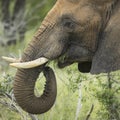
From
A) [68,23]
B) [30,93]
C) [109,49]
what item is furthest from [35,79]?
[109,49]

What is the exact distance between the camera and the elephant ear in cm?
556

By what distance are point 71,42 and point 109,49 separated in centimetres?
33

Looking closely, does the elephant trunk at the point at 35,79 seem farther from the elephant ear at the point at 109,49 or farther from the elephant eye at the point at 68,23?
the elephant ear at the point at 109,49

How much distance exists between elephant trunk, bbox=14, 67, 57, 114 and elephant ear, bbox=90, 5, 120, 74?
40cm

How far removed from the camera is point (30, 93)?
217 inches

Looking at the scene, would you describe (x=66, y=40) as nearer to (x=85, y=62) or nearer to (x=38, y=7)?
(x=85, y=62)

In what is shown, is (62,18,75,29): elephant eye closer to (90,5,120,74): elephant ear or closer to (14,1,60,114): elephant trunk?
(14,1,60,114): elephant trunk

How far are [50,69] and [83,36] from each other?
376 mm

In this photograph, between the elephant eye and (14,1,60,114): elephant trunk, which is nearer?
(14,1,60,114): elephant trunk

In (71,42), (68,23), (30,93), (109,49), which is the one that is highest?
(68,23)

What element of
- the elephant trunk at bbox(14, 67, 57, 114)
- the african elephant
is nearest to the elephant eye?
the african elephant

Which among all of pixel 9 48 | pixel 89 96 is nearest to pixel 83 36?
pixel 89 96

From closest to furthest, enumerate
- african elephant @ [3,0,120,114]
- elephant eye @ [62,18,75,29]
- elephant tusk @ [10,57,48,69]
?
elephant tusk @ [10,57,48,69] < african elephant @ [3,0,120,114] < elephant eye @ [62,18,75,29]

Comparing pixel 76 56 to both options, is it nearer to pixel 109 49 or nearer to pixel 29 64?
pixel 109 49
